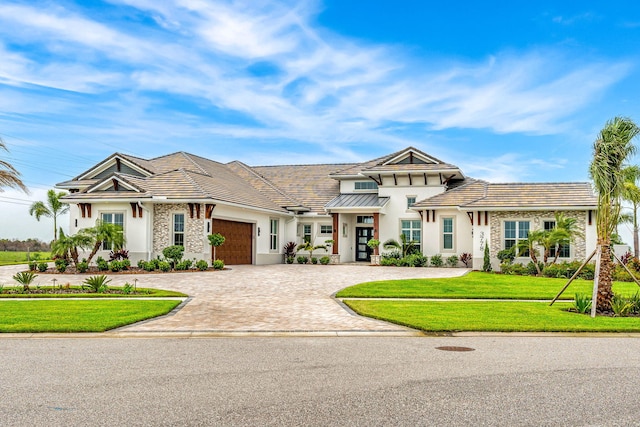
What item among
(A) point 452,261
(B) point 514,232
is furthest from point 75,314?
(B) point 514,232

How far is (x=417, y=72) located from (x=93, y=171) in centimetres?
2124

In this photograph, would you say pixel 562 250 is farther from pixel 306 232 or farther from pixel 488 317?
pixel 488 317

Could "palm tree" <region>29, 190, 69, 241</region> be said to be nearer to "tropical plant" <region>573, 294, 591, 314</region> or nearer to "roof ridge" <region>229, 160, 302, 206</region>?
"roof ridge" <region>229, 160, 302, 206</region>

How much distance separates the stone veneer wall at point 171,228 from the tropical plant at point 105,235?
1.72 m

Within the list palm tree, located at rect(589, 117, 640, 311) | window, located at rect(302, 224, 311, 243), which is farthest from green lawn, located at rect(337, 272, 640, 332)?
window, located at rect(302, 224, 311, 243)

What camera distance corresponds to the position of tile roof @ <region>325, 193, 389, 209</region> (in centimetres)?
3453

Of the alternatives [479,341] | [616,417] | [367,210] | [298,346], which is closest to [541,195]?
[367,210]

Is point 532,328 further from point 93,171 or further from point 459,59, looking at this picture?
point 93,171

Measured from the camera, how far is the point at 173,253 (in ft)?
89.0

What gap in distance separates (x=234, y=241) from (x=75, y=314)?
18261 millimetres

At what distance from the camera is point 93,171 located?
111 feet

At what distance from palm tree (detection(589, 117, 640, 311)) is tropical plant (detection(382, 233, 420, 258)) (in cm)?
1852

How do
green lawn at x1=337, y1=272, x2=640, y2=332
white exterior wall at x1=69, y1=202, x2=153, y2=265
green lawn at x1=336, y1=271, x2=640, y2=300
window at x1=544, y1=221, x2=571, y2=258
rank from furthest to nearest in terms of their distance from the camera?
window at x1=544, y1=221, x2=571, y2=258, white exterior wall at x1=69, y1=202, x2=153, y2=265, green lawn at x1=336, y1=271, x2=640, y2=300, green lawn at x1=337, y1=272, x2=640, y2=332

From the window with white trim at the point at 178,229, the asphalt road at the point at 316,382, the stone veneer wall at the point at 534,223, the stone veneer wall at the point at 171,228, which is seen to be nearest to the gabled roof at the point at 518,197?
the stone veneer wall at the point at 534,223
